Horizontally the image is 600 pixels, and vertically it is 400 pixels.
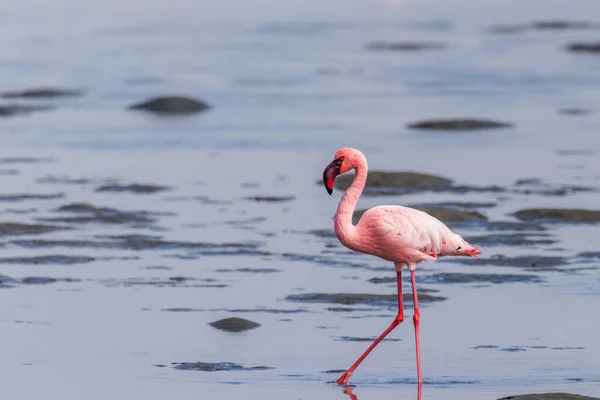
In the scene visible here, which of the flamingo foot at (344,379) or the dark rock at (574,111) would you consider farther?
the dark rock at (574,111)

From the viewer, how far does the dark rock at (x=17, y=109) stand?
24188 millimetres

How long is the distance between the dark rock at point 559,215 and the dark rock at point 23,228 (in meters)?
4.17

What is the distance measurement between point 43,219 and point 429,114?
33.9 ft

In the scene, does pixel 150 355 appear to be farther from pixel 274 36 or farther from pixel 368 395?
pixel 274 36

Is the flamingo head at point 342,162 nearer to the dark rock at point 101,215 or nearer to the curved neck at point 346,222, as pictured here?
the curved neck at point 346,222

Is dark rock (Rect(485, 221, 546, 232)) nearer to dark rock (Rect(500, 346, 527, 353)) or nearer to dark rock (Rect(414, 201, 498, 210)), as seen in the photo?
dark rock (Rect(414, 201, 498, 210))

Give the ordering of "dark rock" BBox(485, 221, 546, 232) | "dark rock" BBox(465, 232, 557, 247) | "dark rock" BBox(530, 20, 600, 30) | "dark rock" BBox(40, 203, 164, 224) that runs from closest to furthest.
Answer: "dark rock" BBox(465, 232, 557, 247)
"dark rock" BBox(485, 221, 546, 232)
"dark rock" BBox(40, 203, 164, 224)
"dark rock" BBox(530, 20, 600, 30)

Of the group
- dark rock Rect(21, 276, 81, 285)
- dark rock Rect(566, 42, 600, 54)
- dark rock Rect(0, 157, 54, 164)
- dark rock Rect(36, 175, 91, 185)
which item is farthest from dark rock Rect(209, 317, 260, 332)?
dark rock Rect(566, 42, 600, 54)

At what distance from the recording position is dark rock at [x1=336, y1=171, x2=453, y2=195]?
15984 mm

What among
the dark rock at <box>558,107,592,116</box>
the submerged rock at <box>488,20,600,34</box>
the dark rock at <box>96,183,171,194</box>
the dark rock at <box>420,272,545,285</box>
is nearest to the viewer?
the dark rock at <box>420,272,545,285</box>

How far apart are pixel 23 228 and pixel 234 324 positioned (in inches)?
170

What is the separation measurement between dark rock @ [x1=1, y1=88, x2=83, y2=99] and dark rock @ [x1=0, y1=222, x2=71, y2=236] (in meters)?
12.8

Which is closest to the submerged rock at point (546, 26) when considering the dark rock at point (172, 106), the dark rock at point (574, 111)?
the dark rock at point (574, 111)

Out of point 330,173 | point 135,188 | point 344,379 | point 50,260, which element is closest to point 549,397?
point 344,379
